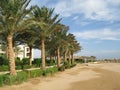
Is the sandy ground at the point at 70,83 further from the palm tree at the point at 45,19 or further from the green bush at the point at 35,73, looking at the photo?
the palm tree at the point at 45,19

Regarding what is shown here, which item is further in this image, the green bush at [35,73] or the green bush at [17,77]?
the green bush at [35,73]

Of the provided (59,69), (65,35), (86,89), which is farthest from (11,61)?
(65,35)

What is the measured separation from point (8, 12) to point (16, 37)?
15.3 m

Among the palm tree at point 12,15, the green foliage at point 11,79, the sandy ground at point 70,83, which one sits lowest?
the sandy ground at point 70,83

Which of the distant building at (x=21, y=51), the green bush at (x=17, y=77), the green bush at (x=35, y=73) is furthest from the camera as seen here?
the distant building at (x=21, y=51)

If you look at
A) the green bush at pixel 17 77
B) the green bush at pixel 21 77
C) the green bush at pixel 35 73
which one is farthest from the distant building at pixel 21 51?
the green bush at pixel 21 77

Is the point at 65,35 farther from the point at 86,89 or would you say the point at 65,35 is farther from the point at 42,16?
the point at 86,89

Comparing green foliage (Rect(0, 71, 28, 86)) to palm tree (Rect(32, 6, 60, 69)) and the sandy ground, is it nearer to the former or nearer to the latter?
the sandy ground

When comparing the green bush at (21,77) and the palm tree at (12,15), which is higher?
the palm tree at (12,15)

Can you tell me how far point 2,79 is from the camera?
1036 inches

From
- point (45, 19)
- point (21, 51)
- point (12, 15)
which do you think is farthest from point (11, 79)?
point (21, 51)

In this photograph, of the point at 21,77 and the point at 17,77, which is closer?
the point at 17,77

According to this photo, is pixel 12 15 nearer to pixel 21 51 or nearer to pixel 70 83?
pixel 70 83

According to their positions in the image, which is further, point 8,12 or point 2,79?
point 8,12
